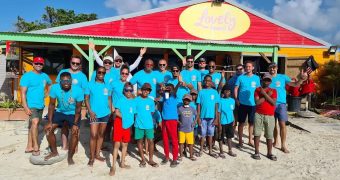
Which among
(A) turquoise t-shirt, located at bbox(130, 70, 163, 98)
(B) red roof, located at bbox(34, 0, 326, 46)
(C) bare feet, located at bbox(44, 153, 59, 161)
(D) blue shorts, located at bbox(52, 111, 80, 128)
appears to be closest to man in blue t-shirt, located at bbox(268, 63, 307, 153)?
(A) turquoise t-shirt, located at bbox(130, 70, 163, 98)

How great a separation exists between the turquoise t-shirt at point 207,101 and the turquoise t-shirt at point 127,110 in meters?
1.27

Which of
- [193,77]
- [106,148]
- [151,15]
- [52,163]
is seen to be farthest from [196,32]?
[52,163]

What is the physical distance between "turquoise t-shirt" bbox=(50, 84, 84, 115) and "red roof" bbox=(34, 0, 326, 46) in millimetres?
7102

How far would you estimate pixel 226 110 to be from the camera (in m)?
5.62

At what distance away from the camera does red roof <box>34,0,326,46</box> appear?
463 inches

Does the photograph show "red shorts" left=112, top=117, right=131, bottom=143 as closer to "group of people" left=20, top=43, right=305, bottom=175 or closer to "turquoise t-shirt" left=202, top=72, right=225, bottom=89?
"group of people" left=20, top=43, right=305, bottom=175

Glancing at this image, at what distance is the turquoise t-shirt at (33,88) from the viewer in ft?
17.1

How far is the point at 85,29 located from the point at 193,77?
7233 mm

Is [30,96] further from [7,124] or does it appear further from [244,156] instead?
[244,156]

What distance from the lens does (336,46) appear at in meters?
13.0

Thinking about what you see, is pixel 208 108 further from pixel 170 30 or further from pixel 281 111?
pixel 170 30

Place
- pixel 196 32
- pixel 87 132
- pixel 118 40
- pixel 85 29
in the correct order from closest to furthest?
pixel 87 132
pixel 118 40
pixel 85 29
pixel 196 32

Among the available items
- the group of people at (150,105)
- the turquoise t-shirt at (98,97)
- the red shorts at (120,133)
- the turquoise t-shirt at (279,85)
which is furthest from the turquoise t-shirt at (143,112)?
the turquoise t-shirt at (279,85)

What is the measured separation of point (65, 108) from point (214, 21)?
359 inches
